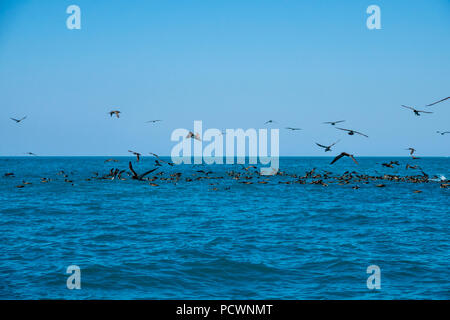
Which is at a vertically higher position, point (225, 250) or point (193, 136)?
point (193, 136)

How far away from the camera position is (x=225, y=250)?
17.6 m

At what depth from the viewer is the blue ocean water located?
41.3 ft

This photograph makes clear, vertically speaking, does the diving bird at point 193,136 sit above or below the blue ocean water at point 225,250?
above

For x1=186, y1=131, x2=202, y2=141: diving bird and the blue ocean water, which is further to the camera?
x1=186, y1=131, x2=202, y2=141: diving bird

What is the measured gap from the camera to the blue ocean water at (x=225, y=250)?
1258 cm

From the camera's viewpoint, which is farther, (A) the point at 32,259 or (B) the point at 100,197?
(B) the point at 100,197

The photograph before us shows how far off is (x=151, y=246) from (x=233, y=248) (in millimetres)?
4049

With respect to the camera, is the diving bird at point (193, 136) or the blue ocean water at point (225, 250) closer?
the blue ocean water at point (225, 250)

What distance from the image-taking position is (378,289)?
12344mm

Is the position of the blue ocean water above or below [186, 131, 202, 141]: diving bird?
below
